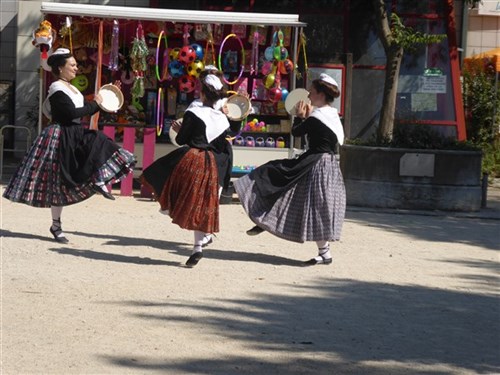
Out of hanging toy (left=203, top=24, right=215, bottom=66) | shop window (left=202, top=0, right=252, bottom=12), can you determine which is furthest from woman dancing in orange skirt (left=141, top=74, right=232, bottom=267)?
shop window (left=202, top=0, right=252, bottom=12)

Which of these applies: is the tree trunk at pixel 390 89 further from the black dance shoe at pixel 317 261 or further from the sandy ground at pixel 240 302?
the black dance shoe at pixel 317 261

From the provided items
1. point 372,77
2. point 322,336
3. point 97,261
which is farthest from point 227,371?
point 372,77

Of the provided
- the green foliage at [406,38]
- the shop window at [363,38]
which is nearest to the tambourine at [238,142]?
the green foliage at [406,38]

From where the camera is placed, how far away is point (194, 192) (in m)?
9.31

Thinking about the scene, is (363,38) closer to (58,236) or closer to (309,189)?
(309,189)

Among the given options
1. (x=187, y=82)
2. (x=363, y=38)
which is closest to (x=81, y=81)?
(x=187, y=82)

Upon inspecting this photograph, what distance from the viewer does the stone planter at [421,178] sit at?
44.9ft

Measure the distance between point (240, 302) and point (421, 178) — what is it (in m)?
6.34

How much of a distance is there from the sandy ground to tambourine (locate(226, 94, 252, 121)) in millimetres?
1759

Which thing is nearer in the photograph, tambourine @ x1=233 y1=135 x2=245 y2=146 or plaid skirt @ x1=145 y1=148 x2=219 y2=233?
plaid skirt @ x1=145 y1=148 x2=219 y2=233

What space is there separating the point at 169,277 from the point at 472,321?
2494 millimetres

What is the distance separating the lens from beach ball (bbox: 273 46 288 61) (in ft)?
47.5

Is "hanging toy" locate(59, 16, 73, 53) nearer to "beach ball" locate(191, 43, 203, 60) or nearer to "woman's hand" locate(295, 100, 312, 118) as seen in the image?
"beach ball" locate(191, 43, 203, 60)

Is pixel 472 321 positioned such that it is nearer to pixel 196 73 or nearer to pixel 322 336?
pixel 322 336
